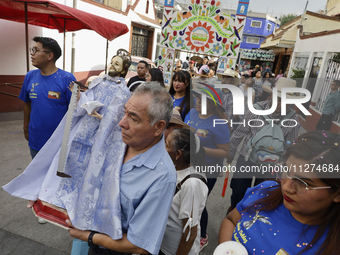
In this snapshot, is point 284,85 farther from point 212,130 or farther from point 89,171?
point 89,171

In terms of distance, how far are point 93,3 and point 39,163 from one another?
29.8ft

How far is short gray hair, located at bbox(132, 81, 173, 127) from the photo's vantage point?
1.27 metres

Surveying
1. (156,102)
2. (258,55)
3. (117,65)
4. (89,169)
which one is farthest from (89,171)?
(258,55)

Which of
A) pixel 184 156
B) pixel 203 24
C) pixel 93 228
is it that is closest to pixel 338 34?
pixel 203 24

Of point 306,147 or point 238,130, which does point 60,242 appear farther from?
point 306,147

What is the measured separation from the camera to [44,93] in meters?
2.53

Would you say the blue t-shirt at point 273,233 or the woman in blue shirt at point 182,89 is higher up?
the woman in blue shirt at point 182,89

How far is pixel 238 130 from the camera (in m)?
2.77

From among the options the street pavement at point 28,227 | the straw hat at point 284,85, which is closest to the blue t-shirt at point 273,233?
the straw hat at point 284,85

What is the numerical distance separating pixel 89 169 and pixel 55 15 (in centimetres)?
494

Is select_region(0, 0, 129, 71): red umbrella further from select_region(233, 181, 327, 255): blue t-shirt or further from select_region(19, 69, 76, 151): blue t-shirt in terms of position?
select_region(233, 181, 327, 255): blue t-shirt

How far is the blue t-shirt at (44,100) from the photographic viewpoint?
8.33ft

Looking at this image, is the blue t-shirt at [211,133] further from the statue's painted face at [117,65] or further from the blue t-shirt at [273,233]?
the blue t-shirt at [273,233]

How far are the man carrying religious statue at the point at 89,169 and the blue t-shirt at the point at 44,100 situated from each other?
1.15m
